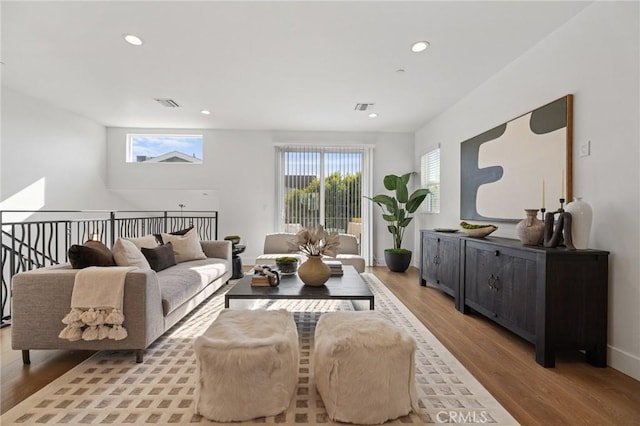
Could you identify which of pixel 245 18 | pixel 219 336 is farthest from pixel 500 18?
pixel 219 336

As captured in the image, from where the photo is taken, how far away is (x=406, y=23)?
2617mm

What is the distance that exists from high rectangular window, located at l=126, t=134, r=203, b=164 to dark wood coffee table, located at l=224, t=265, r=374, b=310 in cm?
421

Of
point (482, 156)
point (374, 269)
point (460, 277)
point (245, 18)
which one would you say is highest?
point (245, 18)

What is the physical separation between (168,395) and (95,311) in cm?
80

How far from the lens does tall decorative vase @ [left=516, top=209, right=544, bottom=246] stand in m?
2.57

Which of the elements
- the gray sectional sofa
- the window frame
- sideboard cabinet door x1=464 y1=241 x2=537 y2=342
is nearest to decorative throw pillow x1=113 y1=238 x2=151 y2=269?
the gray sectional sofa

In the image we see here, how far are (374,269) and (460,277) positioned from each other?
8.34 feet

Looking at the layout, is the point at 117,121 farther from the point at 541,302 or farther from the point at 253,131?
the point at 541,302

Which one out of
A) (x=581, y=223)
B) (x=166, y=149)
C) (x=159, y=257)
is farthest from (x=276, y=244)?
(x=581, y=223)

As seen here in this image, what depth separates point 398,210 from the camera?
581 centimetres

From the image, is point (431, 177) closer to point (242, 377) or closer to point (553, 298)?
point (553, 298)

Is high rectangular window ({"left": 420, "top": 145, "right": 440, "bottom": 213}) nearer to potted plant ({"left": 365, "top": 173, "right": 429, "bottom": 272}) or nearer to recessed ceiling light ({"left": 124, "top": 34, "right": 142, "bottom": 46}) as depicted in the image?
potted plant ({"left": 365, "top": 173, "right": 429, "bottom": 272})

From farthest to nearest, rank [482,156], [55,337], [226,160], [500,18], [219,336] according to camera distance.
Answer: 1. [226,160]
2. [482,156]
3. [500,18]
4. [55,337]
5. [219,336]

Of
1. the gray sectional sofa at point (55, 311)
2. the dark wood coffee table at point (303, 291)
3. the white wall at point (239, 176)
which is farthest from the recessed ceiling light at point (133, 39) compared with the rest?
the white wall at point (239, 176)
